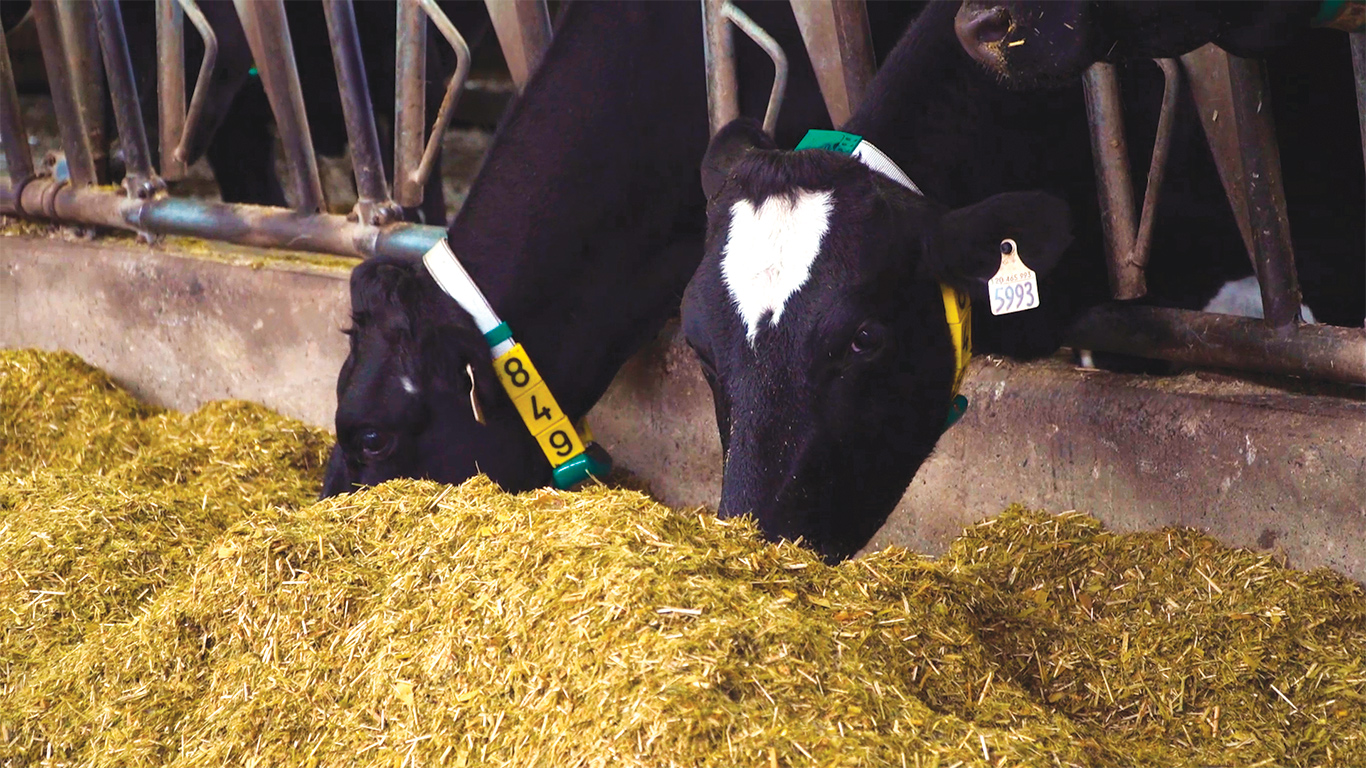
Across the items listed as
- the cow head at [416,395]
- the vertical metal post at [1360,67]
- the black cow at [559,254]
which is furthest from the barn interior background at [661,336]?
the cow head at [416,395]

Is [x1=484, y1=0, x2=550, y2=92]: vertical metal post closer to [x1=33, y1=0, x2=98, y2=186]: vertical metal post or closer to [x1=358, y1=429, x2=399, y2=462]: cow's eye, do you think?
[x1=358, y1=429, x2=399, y2=462]: cow's eye

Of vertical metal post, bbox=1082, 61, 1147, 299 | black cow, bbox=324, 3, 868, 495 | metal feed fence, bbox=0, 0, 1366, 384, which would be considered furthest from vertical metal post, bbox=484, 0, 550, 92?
vertical metal post, bbox=1082, 61, 1147, 299

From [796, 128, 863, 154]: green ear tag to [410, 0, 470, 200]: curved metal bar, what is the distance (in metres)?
1.43

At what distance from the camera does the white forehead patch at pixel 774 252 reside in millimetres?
2709

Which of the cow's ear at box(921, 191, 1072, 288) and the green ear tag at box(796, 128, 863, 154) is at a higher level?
the green ear tag at box(796, 128, 863, 154)

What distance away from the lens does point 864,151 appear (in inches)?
117

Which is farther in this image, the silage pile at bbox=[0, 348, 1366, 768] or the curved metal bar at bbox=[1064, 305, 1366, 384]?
the curved metal bar at bbox=[1064, 305, 1366, 384]

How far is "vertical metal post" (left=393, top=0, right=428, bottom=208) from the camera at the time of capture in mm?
4273

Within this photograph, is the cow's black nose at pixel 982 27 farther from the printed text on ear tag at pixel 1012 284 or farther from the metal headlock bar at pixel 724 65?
the metal headlock bar at pixel 724 65

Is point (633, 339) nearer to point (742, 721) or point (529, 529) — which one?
point (529, 529)

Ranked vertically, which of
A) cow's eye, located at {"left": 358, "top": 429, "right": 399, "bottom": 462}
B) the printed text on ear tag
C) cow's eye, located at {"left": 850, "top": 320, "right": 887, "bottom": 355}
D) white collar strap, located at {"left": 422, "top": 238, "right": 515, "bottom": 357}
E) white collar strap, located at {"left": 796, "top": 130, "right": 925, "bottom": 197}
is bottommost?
cow's eye, located at {"left": 358, "top": 429, "right": 399, "bottom": 462}

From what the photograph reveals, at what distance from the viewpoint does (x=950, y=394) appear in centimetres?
297

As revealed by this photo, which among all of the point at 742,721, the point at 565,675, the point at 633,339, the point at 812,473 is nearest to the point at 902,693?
the point at 742,721

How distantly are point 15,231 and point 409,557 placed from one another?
484 cm
